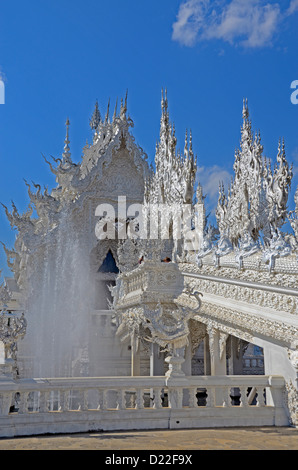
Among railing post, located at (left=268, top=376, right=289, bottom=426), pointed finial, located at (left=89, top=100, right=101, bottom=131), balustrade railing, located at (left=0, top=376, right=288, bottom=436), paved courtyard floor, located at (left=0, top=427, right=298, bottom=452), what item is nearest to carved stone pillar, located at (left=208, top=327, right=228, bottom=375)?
balustrade railing, located at (left=0, top=376, right=288, bottom=436)

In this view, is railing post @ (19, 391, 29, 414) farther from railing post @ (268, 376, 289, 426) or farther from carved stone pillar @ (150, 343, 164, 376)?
carved stone pillar @ (150, 343, 164, 376)

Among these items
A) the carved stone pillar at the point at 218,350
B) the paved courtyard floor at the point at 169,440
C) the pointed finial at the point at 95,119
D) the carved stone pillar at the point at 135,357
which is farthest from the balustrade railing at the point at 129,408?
the pointed finial at the point at 95,119

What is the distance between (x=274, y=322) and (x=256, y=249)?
2.32 meters

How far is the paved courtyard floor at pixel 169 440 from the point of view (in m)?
4.23

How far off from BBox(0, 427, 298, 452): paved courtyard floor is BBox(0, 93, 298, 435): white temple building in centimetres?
29

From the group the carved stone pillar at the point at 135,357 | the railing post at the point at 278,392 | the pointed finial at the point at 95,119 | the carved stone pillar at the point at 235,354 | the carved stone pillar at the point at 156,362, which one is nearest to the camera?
the railing post at the point at 278,392

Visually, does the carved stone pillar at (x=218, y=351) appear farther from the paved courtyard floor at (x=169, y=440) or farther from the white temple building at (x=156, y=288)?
the paved courtyard floor at (x=169, y=440)

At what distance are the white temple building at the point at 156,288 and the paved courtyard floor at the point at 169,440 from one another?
29cm

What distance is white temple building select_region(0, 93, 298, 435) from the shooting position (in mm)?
5562

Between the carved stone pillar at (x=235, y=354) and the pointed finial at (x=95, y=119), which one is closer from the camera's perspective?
the carved stone pillar at (x=235, y=354)

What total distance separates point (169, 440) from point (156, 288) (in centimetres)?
689

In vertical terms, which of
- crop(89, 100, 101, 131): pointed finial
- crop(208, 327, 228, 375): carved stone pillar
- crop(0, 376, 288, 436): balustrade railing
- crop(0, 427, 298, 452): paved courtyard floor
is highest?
crop(89, 100, 101, 131): pointed finial
